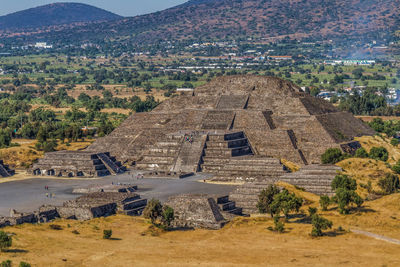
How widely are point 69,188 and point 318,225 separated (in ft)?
113

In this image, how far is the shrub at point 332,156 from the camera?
91.8 meters

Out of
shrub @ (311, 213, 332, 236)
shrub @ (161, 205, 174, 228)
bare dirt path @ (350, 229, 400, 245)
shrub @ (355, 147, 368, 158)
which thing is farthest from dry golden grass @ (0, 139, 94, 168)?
bare dirt path @ (350, 229, 400, 245)

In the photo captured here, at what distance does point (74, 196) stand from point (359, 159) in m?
31.0

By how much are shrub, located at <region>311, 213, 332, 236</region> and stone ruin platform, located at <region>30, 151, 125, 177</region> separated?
40.5 meters

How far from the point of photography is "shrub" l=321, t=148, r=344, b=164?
9175 cm

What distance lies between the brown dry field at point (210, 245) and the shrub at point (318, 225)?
72 cm

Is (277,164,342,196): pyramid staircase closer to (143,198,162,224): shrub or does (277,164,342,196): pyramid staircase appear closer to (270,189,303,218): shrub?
(270,189,303,218): shrub

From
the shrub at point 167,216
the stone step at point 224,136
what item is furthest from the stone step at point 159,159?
the shrub at point 167,216

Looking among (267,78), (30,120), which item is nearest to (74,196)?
(267,78)

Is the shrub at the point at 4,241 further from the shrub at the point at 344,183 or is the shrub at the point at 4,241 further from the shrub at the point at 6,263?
the shrub at the point at 344,183

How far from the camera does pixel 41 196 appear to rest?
8088cm

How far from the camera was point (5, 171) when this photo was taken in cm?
9800

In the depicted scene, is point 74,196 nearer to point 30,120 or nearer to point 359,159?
point 359,159

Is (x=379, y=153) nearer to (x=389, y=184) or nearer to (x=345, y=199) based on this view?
(x=389, y=184)
